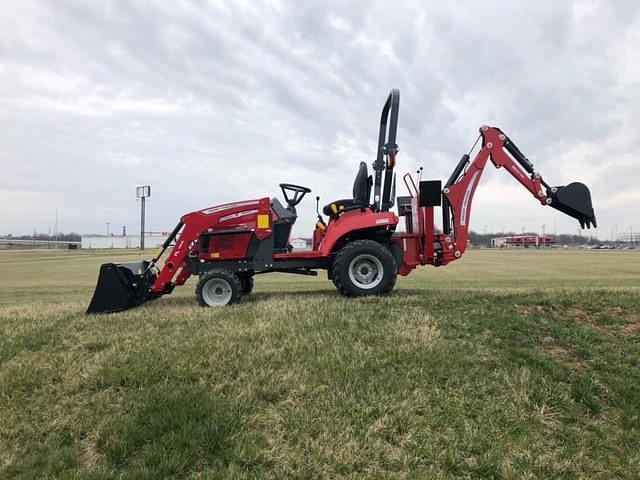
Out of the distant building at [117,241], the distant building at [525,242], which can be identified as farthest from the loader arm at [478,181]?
the distant building at [117,241]

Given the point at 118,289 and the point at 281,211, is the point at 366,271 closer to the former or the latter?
the point at 281,211

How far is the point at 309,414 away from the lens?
14.0 feet

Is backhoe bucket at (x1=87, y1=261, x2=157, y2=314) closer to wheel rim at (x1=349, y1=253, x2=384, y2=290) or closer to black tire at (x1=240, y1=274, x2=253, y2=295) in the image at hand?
black tire at (x1=240, y1=274, x2=253, y2=295)

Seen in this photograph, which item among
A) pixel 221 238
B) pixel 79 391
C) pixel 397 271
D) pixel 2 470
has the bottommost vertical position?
pixel 2 470

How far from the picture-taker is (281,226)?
932 cm

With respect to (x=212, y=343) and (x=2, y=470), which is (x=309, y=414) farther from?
(x=2, y=470)

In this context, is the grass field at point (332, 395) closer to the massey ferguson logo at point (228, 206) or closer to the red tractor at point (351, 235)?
the red tractor at point (351, 235)

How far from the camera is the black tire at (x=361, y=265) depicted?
27.5 feet

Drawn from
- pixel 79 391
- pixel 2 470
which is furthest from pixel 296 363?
pixel 2 470

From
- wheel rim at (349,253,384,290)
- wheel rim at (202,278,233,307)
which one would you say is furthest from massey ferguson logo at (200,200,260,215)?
wheel rim at (349,253,384,290)

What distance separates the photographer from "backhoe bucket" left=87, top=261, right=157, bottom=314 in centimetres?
812

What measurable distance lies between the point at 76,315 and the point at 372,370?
5.20 metres

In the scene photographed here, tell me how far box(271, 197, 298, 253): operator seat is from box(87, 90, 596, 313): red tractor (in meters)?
0.02

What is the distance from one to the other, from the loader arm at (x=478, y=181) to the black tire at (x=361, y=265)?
152 centimetres
